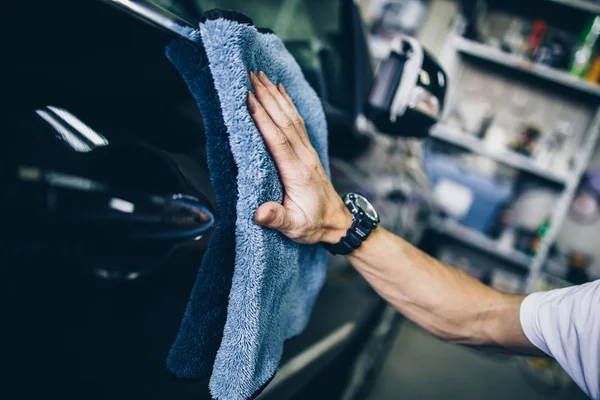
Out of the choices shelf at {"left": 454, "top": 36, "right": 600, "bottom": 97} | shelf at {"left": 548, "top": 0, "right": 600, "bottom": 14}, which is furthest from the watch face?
shelf at {"left": 548, "top": 0, "right": 600, "bottom": 14}

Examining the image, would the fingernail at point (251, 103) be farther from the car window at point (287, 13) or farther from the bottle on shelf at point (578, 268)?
the bottle on shelf at point (578, 268)

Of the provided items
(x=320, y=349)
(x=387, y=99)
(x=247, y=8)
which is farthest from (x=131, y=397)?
(x=247, y=8)

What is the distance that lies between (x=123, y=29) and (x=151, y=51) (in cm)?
4

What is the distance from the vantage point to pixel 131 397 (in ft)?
1.20

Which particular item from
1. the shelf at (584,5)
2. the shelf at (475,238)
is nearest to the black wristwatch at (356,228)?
the shelf at (475,238)

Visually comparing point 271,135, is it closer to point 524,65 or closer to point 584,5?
point 524,65

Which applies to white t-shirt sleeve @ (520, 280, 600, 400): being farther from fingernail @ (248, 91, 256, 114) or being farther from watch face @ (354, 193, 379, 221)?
fingernail @ (248, 91, 256, 114)

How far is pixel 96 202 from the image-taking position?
308mm

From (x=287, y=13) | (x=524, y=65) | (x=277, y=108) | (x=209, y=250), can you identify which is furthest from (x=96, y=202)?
(x=524, y=65)

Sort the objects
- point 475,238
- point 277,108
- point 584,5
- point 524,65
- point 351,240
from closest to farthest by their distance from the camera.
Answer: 1. point 277,108
2. point 351,240
3. point 584,5
4. point 524,65
5. point 475,238

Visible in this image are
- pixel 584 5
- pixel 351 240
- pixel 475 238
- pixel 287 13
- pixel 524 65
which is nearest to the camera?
pixel 351 240

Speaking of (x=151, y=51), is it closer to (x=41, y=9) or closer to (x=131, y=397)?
(x=41, y=9)

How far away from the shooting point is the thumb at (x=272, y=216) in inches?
14.2

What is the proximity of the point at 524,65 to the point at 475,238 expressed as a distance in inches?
45.6
